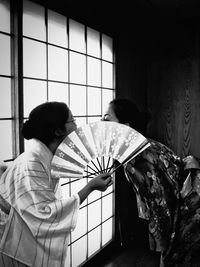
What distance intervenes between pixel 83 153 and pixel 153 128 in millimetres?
2978

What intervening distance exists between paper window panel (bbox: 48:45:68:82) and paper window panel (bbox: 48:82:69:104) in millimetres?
54

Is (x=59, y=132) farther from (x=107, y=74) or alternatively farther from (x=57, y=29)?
(x=107, y=74)

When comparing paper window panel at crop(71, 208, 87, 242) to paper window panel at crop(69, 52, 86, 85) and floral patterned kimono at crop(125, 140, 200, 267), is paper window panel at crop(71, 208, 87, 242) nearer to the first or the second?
floral patterned kimono at crop(125, 140, 200, 267)

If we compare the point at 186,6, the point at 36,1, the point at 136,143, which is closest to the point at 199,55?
the point at 186,6

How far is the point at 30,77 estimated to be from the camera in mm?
2426

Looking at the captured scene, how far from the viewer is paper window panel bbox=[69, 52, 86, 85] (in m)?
3.02

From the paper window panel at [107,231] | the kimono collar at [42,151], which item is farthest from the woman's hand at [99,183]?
the paper window panel at [107,231]

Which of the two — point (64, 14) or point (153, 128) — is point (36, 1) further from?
point (153, 128)

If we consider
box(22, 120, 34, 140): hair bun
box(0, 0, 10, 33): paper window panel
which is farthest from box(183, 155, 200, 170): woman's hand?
box(0, 0, 10, 33): paper window panel

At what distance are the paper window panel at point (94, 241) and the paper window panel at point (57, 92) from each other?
153 centimetres

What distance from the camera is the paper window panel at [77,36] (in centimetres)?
296

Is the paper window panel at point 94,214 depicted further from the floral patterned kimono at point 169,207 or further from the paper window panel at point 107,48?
the paper window panel at point 107,48

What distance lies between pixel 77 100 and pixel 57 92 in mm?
362

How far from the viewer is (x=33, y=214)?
4.96 ft
